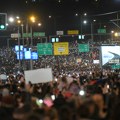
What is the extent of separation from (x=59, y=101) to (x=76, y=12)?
69.2 meters

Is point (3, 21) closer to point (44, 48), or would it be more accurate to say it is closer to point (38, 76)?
point (38, 76)

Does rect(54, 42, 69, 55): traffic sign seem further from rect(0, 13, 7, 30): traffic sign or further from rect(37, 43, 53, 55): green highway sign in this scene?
rect(0, 13, 7, 30): traffic sign

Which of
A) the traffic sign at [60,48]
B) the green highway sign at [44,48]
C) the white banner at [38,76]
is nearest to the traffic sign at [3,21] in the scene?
the white banner at [38,76]

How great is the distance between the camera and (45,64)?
74.8m

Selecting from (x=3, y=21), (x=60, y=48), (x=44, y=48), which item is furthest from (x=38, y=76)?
(x=44, y=48)

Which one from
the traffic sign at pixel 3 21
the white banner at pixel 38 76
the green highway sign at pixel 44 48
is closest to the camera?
the white banner at pixel 38 76

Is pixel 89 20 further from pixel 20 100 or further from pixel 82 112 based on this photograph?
pixel 82 112

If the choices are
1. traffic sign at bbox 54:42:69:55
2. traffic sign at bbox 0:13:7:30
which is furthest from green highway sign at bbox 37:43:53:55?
traffic sign at bbox 0:13:7:30

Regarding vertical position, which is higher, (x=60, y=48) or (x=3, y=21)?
(x=3, y=21)

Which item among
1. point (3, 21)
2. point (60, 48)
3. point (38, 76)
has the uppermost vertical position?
point (3, 21)

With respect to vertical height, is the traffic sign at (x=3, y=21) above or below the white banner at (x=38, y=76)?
above

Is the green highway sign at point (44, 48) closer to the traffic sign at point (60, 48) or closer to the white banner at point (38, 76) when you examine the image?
the traffic sign at point (60, 48)

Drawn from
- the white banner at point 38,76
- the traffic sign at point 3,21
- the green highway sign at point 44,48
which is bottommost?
the white banner at point 38,76

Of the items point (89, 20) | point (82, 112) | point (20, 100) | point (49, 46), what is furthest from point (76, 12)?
point (82, 112)
